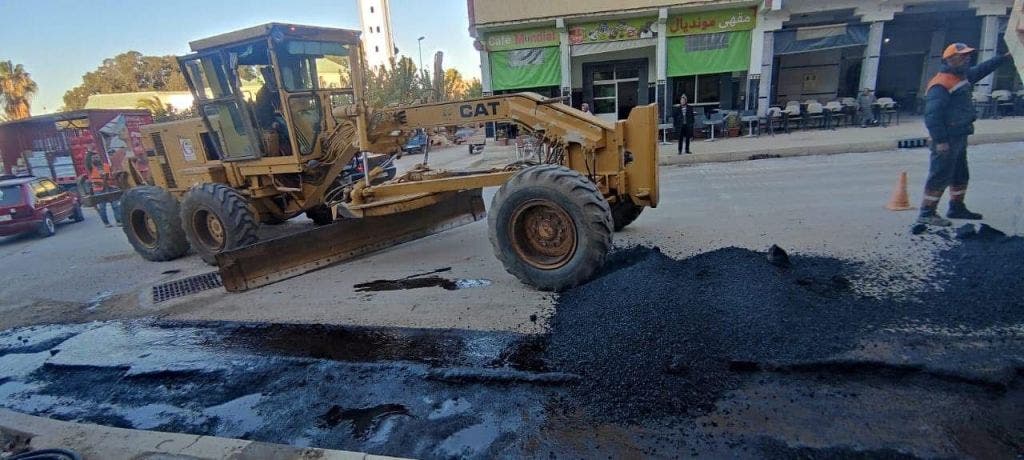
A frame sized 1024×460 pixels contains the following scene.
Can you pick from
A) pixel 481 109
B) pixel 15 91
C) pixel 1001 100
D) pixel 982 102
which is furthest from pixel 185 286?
pixel 15 91

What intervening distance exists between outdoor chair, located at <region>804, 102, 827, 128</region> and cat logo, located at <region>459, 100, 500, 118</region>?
1559cm

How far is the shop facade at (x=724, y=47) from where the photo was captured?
1708cm

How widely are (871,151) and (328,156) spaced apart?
12.9 metres

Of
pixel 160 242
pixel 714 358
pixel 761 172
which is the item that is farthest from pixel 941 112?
pixel 160 242

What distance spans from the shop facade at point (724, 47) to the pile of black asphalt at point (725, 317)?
14.7m

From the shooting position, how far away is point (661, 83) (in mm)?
18375

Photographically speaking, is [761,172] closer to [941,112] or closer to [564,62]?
[941,112]

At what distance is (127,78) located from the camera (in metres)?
47.7

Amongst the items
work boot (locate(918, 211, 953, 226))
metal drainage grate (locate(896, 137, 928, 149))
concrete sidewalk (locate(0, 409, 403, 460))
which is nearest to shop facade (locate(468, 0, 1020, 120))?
metal drainage grate (locate(896, 137, 928, 149))

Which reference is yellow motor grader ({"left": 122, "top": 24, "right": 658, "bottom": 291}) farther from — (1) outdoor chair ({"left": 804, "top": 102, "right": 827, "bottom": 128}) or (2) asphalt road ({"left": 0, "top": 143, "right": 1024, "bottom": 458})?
(1) outdoor chair ({"left": 804, "top": 102, "right": 827, "bottom": 128})

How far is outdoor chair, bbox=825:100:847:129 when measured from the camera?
55.6 ft

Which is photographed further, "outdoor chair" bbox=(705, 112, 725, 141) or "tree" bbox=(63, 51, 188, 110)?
"tree" bbox=(63, 51, 188, 110)

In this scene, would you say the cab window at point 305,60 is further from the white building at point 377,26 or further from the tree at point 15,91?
the white building at point 377,26

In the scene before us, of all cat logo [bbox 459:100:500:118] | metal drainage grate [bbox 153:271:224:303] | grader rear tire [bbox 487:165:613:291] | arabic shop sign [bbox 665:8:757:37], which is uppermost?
arabic shop sign [bbox 665:8:757:37]
